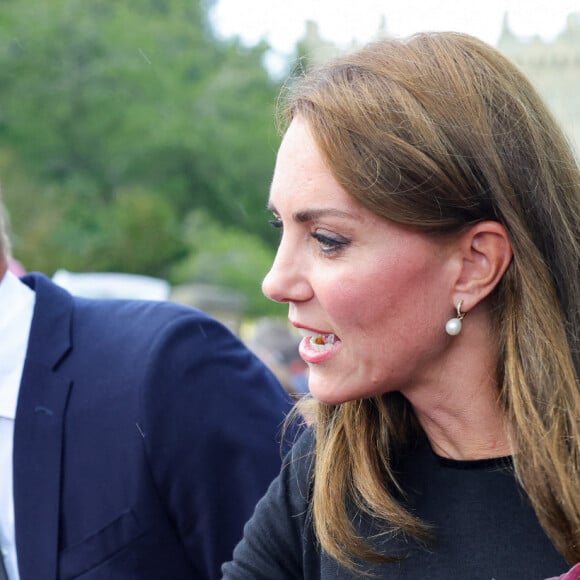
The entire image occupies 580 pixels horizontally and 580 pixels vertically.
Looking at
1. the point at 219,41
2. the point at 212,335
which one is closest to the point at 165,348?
the point at 212,335

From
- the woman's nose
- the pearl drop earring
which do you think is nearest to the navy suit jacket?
the woman's nose

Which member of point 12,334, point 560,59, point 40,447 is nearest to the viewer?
point 40,447

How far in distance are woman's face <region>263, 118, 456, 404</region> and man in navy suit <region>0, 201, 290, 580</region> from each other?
60cm

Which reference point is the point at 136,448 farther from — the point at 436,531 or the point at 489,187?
the point at 489,187

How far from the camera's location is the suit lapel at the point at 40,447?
2211 millimetres

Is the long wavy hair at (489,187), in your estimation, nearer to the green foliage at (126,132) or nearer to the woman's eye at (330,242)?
the woman's eye at (330,242)

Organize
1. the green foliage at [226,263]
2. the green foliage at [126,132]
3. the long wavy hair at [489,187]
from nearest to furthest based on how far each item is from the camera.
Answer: the long wavy hair at [489,187] → the green foliage at [226,263] → the green foliage at [126,132]

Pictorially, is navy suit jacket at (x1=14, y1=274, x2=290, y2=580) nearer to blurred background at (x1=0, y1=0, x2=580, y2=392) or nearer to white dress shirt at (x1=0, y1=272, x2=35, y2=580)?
white dress shirt at (x1=0, y1=272, x2=35, y2=580)

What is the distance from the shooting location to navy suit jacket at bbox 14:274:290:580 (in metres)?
2.25

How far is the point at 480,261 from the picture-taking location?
5.91ft

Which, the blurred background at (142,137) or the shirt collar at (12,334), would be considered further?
the blurred background at (142,137)

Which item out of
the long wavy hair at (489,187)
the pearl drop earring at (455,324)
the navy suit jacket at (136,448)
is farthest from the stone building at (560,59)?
the pearl drop earring at (455,324)

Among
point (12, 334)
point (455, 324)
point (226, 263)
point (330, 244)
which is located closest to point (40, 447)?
point (12, 334)

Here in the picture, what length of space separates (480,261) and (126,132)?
3689 cm
